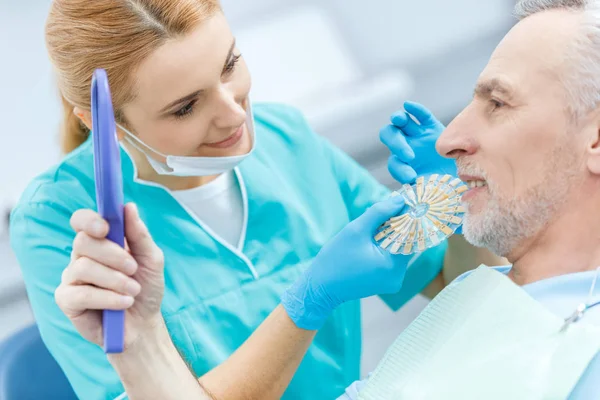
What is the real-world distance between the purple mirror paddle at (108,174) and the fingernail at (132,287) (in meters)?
0.03

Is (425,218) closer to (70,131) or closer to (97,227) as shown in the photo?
(97,227)

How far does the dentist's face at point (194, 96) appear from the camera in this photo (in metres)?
1.30

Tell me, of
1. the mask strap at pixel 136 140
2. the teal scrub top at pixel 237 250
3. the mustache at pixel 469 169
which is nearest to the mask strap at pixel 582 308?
the mustache at pixel 469 169

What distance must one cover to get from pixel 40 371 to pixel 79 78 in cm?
64

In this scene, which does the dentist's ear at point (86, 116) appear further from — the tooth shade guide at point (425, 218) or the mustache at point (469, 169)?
the mustache at point (469, 169)

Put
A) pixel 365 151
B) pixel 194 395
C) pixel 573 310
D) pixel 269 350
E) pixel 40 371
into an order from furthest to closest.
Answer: pixel 365 151 → pixel 40 371 → pixel 269 350 → pixel 194 395 → pixel 573 310

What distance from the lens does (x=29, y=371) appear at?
5.23 ft

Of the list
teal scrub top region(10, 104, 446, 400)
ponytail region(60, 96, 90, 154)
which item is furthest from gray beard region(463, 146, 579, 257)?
ponytail region(60, 96, 90, 154)

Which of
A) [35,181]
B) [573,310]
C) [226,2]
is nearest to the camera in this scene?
[573,310]

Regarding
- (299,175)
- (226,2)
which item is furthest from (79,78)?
(226,2)

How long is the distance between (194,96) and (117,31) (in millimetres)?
166

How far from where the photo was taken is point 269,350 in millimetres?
1349

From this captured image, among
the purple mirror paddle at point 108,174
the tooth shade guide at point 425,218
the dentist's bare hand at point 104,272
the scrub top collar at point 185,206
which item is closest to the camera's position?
the purple mirror paddle at point 108,174

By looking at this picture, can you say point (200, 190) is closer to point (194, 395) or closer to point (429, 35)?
point (194, 395)
